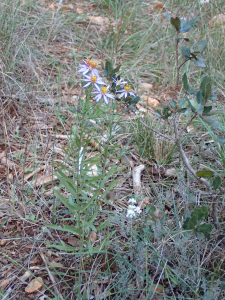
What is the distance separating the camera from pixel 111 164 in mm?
1634

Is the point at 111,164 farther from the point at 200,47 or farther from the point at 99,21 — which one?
the point at 99,21

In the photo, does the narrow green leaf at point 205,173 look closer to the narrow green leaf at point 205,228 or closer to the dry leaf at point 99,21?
the narrow green leaf at point 205,228

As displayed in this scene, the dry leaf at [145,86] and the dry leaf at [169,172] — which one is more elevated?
the dry leaf at [145,86]

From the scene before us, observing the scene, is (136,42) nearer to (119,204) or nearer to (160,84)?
(160,84)

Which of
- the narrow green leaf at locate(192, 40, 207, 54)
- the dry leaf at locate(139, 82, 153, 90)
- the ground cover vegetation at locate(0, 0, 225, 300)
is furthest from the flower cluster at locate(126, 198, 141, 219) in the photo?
the dry leaf at locate(139, 82, 153, 90)

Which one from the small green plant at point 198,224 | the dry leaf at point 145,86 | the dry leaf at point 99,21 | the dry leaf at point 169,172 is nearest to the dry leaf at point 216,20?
the dry leaf at point 145,86

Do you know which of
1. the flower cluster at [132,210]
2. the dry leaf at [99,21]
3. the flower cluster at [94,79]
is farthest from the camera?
the dry leaf at [99,21]

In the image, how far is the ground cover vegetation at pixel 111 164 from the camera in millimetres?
1391

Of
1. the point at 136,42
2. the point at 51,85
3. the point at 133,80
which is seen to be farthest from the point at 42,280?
the point at 136,42

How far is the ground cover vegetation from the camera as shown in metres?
1.39

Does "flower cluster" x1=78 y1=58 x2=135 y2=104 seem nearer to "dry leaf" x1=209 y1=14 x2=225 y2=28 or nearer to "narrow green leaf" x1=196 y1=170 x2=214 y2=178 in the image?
"narrow green leaf" x1=196 y1=170 x2=214 y2=178

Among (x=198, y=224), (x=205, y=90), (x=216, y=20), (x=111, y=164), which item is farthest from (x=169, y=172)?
(x=216, y=20)

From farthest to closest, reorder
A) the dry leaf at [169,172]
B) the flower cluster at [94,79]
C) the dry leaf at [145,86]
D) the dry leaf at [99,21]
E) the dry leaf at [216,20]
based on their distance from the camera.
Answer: the dry leaf at [99,21] → the dry leaf at [216,20] → the dry leaf at [145,86] → the dry leaf at [169,172] → the flower cluster at [94,79]

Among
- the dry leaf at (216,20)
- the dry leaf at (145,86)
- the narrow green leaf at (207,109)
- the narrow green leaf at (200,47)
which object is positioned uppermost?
the narrow green leaf at (200,47)
